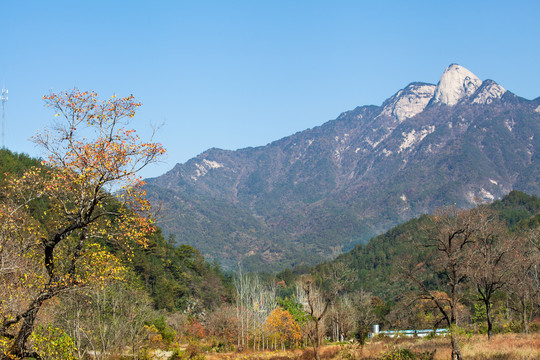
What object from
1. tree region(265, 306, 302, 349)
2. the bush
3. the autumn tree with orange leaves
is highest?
the autumn tree with orange leaves

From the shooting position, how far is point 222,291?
103812mm

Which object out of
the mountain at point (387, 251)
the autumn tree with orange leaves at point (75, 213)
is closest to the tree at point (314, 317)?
the autumn tree with orange leaves at point (75, 213)

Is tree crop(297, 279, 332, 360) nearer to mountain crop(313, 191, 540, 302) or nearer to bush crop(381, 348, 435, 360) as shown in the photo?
bush crop(381, 348, 435, 360)

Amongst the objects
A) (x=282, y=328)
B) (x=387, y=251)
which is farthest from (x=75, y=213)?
(x=387, y=251)

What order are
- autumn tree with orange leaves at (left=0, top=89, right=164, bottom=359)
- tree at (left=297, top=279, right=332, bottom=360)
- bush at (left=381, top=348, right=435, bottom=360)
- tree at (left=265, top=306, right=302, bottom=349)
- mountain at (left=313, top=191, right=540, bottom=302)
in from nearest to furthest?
autumn tree with orange leaves at (left=0, top=89, right=164, bottom=359), bush at (left=381, top=348, right=435, bottom=360), tree at (left=297, top=279, right=332, bottom=360), tree at (left=265, top=306, right=302, bottom=349), mountain at (left=313, top=191, right=540, bottom=302)

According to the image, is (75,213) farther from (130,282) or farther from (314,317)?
(130,282)

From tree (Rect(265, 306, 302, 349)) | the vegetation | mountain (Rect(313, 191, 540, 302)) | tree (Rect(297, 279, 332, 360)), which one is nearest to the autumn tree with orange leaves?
the vegetation

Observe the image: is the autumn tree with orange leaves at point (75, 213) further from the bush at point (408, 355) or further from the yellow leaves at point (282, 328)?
the yellow leaves at point (282, 328)

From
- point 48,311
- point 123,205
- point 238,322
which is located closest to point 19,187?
point 123,205

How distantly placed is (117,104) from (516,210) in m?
164

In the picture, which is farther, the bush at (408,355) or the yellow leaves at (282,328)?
the yellow leaves at (282,328)

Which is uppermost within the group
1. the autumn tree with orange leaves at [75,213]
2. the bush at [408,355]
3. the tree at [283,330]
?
the autumn tree with orange leaves at [75,213]

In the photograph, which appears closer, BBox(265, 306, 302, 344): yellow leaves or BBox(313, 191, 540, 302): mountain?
BBox(265, 306, 302, 344): yellow leaves

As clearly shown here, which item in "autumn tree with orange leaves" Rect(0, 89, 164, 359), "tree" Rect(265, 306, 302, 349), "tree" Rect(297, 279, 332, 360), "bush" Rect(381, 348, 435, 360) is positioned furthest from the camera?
"tree" Rect(265, 306, 302, 349)
